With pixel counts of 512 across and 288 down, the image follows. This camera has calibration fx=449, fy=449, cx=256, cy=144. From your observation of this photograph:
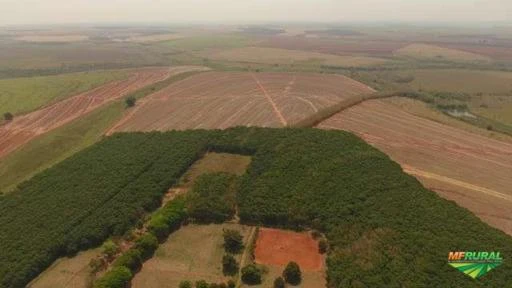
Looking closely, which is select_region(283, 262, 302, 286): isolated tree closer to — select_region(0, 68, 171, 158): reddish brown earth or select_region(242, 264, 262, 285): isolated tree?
select_region(242, 264, 262, 285): isolated tree

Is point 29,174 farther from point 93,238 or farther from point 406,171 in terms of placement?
point 406,171

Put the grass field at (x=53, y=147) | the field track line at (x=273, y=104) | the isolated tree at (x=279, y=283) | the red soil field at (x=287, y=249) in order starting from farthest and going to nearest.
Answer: the field track line at (x=273, y=104), the grass field at (x=53, y=147), the red soil field at (x=287, y=249), the isolated tree at (x=279, y=283)

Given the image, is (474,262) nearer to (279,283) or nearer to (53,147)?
(279,283)

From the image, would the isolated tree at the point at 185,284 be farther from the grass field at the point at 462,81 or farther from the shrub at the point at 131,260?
the grass field at the point at 462,81

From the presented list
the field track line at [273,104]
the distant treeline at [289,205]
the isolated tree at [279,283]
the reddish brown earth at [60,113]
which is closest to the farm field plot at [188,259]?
the distant treeline at [289,205]

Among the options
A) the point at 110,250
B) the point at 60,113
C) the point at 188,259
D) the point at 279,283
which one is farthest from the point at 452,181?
the point at 60,113

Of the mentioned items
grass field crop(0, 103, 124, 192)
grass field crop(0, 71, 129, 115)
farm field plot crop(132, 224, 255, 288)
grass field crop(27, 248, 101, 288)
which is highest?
grass field crop(0, 71, 129, 115)

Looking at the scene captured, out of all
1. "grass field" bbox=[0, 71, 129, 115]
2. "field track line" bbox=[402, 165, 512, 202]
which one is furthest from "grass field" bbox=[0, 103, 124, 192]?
"field track line" bbox=[402, 165, 512, 202]
